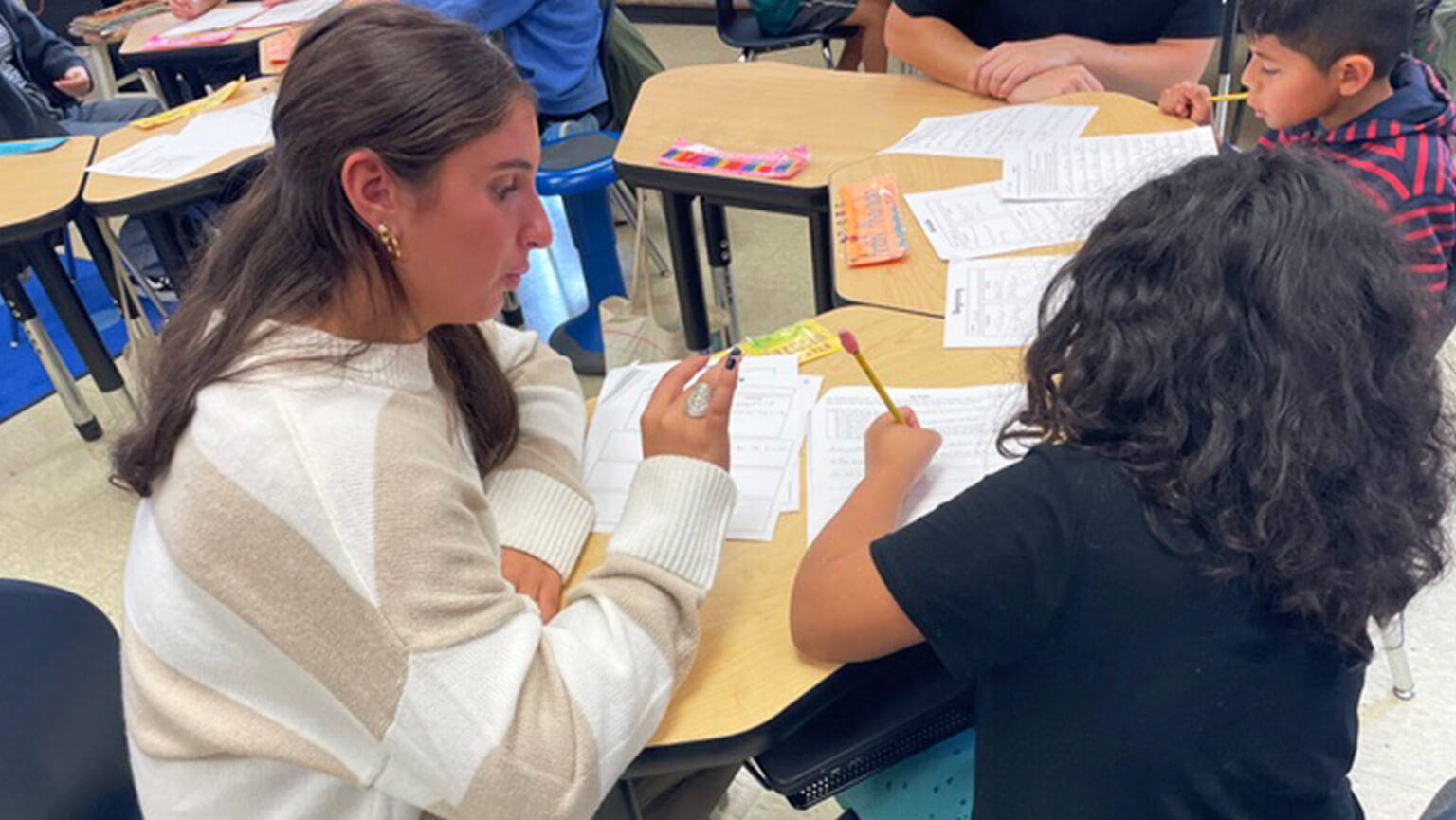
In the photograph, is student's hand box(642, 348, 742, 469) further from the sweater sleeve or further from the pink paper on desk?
the pink paper on desk

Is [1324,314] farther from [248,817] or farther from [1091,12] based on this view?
[1091,12]

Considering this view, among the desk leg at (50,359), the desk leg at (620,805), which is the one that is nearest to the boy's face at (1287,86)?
the desk leg at (620,805)

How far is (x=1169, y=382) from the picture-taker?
0.74m

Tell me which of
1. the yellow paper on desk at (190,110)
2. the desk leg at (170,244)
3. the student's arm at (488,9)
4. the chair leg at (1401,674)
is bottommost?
the chair leg at (1401,674)

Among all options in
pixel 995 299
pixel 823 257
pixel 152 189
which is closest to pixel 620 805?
pixel 995 299

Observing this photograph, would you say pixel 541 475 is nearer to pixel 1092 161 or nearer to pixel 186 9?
pixel 1092 161

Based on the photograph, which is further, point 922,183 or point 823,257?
point 823,257

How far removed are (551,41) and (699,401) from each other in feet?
5.62

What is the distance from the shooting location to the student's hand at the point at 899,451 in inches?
38.3

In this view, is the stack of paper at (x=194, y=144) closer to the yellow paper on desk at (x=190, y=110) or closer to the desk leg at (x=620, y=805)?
the yellow paper on desk at (x=190, y=110)

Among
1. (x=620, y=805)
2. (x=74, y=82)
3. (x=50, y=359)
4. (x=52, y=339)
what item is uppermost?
(x=74, y=82)

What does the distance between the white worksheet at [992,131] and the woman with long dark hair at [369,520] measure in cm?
95

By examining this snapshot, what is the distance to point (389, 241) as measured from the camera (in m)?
0.82

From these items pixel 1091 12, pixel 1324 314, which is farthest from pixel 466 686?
pixel 1091 12
